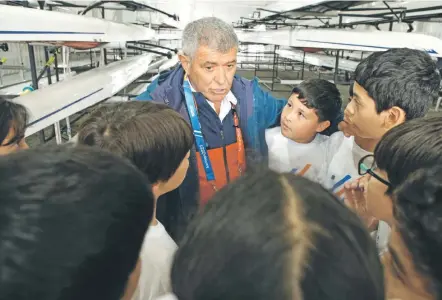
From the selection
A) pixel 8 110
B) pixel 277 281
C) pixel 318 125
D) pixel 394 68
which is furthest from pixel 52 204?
pixel 318 125

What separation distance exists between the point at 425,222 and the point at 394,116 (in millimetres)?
657

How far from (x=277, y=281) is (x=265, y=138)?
3.89 feet

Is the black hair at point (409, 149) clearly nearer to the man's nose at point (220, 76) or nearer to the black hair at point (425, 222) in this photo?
the black hair at point (425, 222)

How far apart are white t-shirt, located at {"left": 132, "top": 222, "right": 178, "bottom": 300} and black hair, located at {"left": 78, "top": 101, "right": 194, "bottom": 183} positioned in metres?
0.13

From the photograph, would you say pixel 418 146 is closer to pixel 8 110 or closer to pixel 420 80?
pixel 420 80

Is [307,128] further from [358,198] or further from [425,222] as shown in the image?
[425,222]

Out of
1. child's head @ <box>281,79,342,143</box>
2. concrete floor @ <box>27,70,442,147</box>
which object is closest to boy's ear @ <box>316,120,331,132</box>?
child's head @ <box>281,79,342,143</box>

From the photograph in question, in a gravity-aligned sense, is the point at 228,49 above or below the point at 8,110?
above

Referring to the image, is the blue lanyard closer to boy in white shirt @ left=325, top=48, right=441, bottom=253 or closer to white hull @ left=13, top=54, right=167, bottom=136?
boy in white shirt @ left=325, top=48, right=441, bottom=253

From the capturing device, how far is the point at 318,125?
4.47 ft

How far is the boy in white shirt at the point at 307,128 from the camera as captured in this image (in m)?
1.33

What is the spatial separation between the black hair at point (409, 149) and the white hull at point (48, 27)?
1.19m

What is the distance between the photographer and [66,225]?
339mm

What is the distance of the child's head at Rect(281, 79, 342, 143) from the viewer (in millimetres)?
1333
